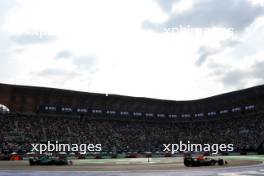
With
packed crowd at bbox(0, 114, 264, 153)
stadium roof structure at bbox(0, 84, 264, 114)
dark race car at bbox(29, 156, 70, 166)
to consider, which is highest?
stadium roof structure at bbox(0, 84, 264, 114)

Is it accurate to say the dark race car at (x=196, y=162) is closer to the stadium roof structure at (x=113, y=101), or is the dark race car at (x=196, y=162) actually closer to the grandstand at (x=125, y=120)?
the grandstand at (x=125, y=120)

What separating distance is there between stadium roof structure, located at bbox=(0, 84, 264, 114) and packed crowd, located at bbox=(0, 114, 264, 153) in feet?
9.11

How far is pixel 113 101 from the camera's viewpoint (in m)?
95.8

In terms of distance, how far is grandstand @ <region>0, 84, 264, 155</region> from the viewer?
82.2 metres

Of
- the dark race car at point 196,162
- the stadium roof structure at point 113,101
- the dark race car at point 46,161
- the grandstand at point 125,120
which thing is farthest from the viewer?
the stadium roof structure at point 113,101

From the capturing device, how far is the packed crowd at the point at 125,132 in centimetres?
7956

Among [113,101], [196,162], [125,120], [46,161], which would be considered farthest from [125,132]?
[196,162]

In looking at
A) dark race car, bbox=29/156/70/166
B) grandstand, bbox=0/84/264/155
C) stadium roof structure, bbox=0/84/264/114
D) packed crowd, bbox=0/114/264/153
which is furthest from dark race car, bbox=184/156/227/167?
stadium roof structure, bbox=0/84/264/114

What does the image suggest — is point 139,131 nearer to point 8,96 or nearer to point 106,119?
point 106,119

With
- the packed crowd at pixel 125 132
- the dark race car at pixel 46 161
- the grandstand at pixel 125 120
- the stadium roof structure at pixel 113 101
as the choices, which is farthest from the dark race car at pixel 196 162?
the stadium roof structure at pixel 113 101

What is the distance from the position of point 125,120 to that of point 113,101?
6.23 metres

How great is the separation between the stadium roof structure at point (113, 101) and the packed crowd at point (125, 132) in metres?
2.78

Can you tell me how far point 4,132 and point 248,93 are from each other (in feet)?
166

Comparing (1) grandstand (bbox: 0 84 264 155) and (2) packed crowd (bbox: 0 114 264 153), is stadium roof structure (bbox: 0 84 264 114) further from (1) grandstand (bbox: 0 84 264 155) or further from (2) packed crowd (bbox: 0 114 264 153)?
(2) packed crowd (bbox: 0 114 264 153)
